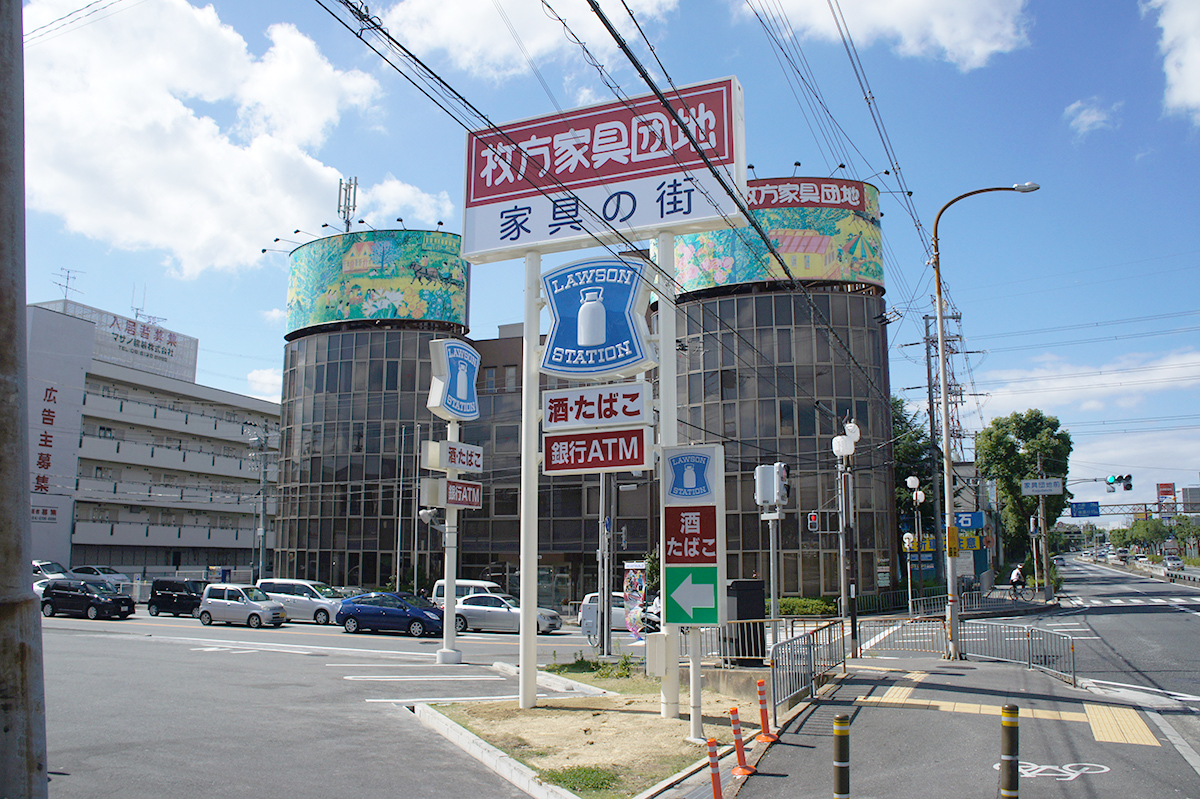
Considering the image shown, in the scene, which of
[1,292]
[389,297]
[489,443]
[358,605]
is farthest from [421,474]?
[1,292]

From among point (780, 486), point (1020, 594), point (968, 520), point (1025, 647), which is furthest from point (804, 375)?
point (780, 486)

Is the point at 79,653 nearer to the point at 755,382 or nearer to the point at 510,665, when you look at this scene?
the point at 510,665

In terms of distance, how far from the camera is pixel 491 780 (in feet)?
30.6

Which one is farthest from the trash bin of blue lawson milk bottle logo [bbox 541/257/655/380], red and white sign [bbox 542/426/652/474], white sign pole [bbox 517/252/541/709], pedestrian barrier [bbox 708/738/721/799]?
pedestrian barrier [bbox 708/738/721/799]

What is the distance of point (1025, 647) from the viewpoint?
1884 cm

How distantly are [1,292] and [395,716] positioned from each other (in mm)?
11116

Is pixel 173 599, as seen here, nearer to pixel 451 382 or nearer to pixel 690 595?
pixel 451 382

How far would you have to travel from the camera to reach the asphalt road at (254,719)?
891cm

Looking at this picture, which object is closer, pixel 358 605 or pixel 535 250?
pixel 535 250

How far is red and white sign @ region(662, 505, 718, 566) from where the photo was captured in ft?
37.3

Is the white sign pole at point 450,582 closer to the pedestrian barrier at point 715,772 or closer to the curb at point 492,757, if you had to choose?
the curb at point 492,757

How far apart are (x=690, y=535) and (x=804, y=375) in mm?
30233

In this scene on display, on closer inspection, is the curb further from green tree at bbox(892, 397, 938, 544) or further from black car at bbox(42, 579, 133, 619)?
green tree at bbox(892, 397, 938, 544)

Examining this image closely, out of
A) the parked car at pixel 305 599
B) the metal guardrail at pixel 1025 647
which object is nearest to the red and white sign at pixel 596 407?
the metal guardrail at pixel 1025 647
